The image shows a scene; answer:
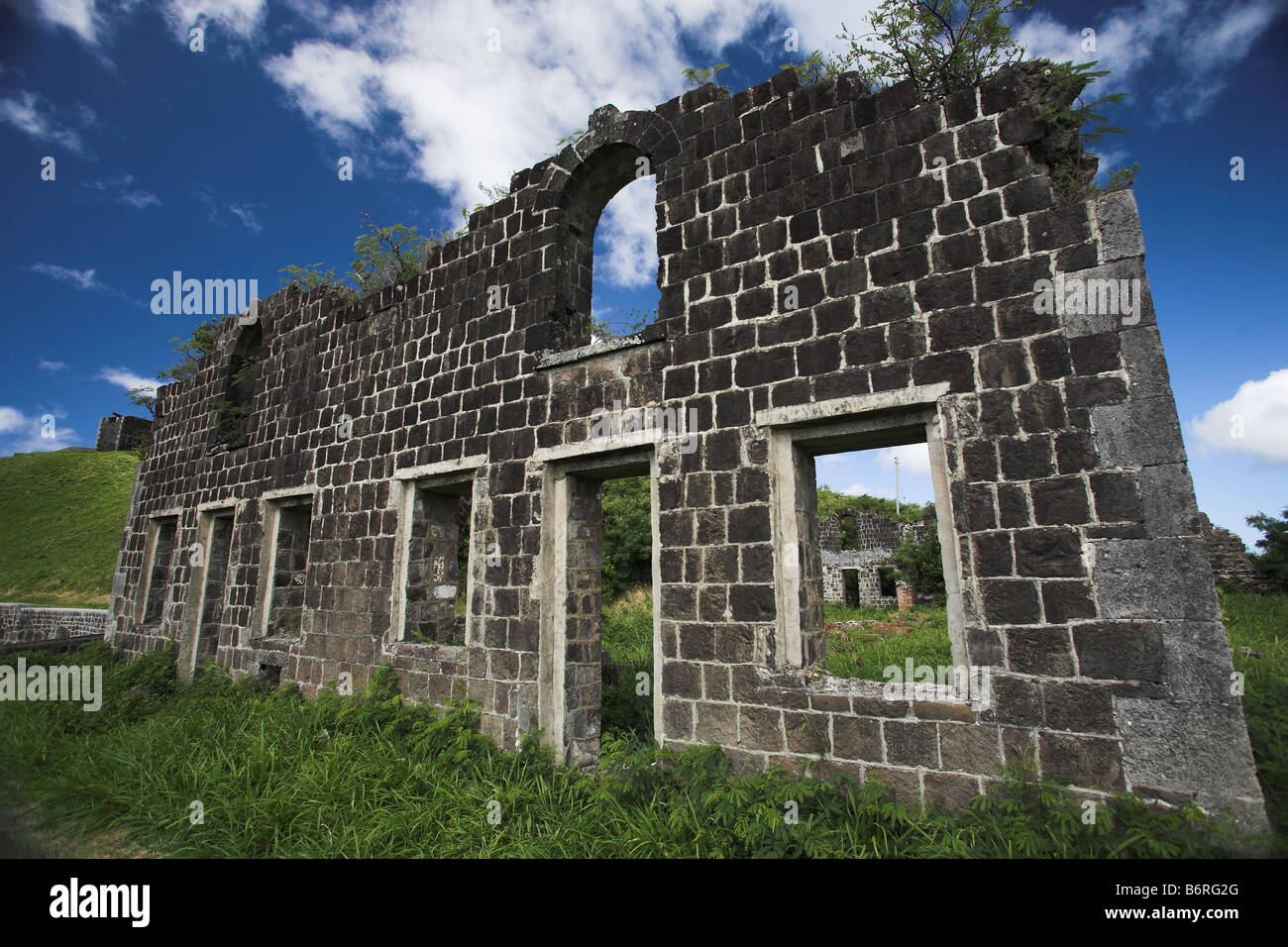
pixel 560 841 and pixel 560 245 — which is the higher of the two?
pixel 560 245

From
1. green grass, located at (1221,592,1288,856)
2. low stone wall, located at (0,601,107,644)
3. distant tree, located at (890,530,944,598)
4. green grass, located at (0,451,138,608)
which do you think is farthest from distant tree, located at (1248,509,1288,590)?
green grass, located at (0,451,138,608)

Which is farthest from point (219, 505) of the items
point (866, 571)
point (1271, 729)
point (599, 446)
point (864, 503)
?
point (864, 503)

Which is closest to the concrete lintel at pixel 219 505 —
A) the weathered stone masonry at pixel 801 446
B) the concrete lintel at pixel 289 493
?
the concrete lintel at pixel 289 493

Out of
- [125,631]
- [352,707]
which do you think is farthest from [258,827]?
[125,631]

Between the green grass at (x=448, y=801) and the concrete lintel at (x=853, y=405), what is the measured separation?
2300 mm

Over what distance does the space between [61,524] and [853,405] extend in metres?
38.9

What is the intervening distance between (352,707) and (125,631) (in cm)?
831

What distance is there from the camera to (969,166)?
4176 mm

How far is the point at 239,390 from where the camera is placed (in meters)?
10.8

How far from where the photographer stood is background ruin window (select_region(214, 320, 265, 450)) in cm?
1025

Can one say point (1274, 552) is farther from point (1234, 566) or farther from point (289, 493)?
point (289, 493)

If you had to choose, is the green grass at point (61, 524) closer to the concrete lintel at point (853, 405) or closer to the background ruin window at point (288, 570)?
the background ruin window at point (288, 570)

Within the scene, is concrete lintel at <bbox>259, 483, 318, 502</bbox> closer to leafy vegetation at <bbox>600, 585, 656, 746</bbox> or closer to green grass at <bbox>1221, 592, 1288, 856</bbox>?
leafy vegetation at <bbox>600, 585, 656, 746</bbox>
